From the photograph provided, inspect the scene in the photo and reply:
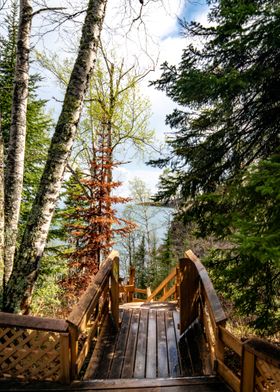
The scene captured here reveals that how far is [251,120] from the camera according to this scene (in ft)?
13.9

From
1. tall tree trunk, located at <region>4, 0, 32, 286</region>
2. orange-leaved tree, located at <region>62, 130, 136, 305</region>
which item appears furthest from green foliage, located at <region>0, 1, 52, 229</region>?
tall tree trunk, located at <region>4, 0, 32, 286</region>

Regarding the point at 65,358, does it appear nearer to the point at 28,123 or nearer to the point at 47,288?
the point at 47,288

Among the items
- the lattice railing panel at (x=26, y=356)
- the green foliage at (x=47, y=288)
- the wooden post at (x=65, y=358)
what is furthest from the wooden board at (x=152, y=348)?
the green foliage at (x=47, y=288)

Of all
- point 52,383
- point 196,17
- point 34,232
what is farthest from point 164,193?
point 52,383

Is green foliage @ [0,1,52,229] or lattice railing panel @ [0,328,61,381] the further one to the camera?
green foliage @ [0,1,52,229]

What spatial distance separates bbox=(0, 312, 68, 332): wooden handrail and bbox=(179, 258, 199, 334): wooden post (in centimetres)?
209

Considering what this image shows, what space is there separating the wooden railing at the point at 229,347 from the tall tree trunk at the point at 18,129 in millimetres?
2552

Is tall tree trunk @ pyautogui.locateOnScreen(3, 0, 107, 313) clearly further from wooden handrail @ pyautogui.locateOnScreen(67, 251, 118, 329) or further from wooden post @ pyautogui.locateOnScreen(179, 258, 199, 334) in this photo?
wooden post @ pyautogui.locateOnScreen(179, 258, 199, 334)

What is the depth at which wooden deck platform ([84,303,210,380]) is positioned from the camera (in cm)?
316

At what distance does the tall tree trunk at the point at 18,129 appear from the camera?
3442 mm

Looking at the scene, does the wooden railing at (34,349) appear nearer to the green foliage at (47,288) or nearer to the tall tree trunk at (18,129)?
the tall tree trunk at (18,129)

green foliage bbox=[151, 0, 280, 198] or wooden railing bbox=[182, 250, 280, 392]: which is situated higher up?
green foliage bbox=[151, 0, 280, 198]

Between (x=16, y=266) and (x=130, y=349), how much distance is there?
6.57 ft

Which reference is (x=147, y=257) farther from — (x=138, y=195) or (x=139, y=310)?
(x=139, y=310)
